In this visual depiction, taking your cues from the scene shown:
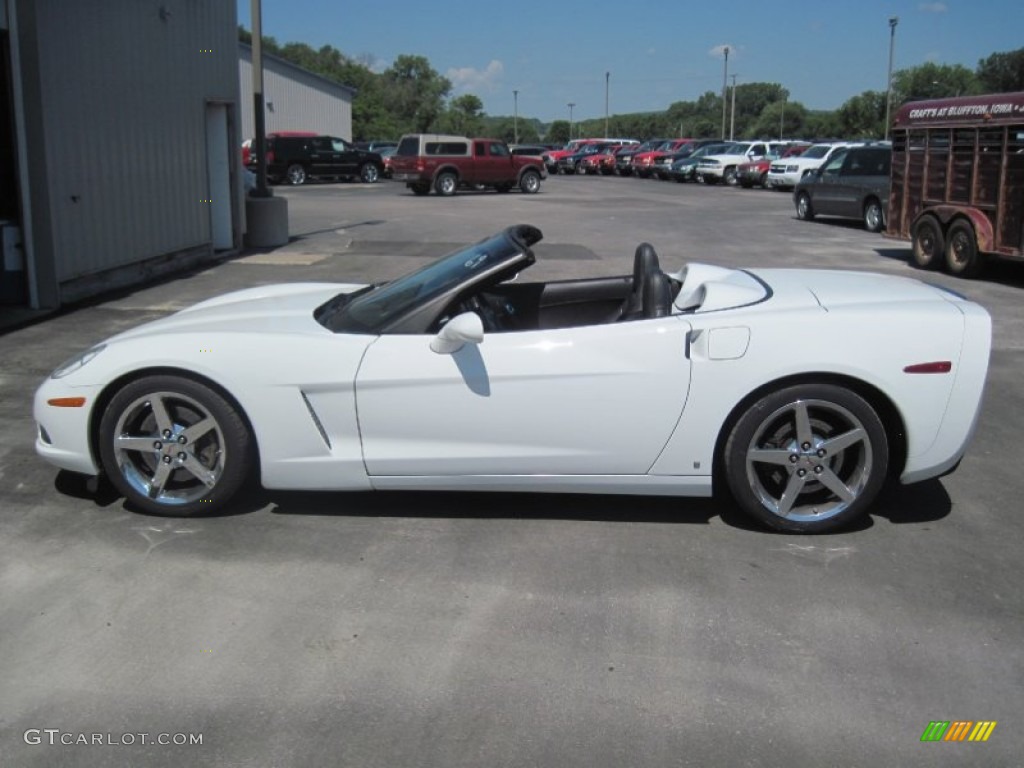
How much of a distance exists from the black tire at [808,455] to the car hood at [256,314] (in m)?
1.97

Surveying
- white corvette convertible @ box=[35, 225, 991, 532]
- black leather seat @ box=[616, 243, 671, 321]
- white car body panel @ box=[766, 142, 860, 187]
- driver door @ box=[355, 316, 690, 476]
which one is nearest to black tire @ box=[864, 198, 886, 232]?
white car body panel @ box=[766, 142, 860, 187]

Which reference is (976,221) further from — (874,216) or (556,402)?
(556,402)

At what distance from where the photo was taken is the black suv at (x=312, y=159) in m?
38.1

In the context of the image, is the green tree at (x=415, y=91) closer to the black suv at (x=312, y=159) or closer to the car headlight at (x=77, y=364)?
the black suv at (x=312, y=159)

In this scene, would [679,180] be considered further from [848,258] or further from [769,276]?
[769,276]

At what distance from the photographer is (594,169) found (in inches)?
2037

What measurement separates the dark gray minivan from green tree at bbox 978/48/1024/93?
59209 millimetres

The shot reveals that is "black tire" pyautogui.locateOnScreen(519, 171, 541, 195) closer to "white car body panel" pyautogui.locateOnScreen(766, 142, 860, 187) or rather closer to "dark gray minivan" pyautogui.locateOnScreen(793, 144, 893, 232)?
"white car body panel" pyautogui.locateOnScreen(766, 142, 860, 187)

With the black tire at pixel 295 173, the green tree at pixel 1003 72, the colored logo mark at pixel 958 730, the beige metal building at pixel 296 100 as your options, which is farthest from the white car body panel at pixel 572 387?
the green tree at pixel 1003 72

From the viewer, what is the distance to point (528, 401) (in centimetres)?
445

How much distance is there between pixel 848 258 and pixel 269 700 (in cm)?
1490

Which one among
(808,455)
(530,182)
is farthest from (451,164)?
(808,455)

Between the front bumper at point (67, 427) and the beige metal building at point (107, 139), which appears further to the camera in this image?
the beige metal building at point (107, 139)

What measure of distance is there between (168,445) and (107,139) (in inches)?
316
